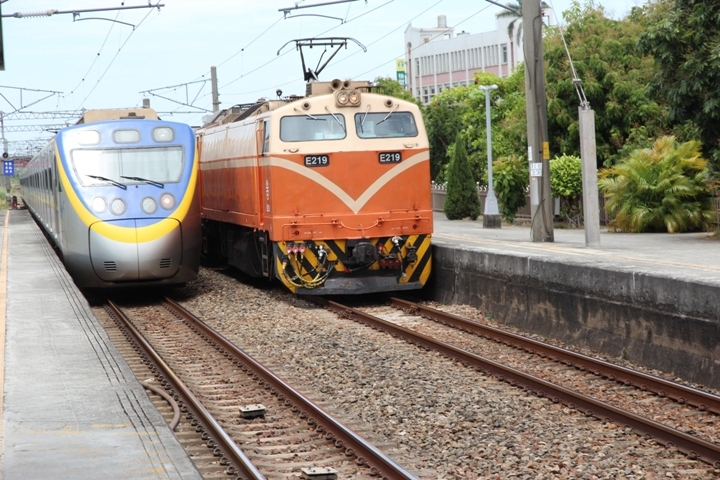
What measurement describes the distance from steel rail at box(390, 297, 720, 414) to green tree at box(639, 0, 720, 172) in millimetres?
7961

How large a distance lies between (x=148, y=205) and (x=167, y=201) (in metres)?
0.32

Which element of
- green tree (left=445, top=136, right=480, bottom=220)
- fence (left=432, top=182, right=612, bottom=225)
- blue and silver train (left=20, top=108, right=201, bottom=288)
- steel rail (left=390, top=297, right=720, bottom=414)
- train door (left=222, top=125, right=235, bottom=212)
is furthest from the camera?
green tree (left=445, top=136, right=480, bottom=220)

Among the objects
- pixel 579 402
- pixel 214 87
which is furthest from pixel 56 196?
pixel 214 87

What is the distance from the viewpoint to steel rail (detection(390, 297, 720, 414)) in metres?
8.72

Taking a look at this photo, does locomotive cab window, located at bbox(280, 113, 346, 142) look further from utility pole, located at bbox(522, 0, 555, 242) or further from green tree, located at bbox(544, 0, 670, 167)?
green tree, located at bbox(544, 0, 670, 167)

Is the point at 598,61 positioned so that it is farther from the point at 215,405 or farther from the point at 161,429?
the point at 161,429

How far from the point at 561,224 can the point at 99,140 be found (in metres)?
14.9

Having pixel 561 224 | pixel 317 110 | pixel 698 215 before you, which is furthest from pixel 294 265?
pixel 561 224

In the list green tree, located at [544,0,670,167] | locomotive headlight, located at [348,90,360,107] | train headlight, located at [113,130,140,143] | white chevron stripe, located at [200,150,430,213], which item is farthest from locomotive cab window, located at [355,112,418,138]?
green tree, located at [544,0,670,167]

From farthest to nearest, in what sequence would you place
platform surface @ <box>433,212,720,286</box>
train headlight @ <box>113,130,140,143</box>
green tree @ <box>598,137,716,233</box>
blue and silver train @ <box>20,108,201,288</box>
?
1. green tree @ <box>598,137,716,233</box>
2. train headlight @ <box>113,130,140,143</box>
3. blue and silver train @ <box>20,108,201,288</box>
4. platform surface @ <box>433,212,720,286</box>

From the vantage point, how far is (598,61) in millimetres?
28875

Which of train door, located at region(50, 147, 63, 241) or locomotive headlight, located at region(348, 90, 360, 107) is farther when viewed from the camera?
train door, located at region(50, 147, 63, 241)

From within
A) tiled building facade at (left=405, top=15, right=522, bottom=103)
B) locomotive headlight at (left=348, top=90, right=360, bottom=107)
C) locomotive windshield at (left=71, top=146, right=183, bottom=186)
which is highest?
tiled building facade at (left=405, top=15, right=522, bottom=103)

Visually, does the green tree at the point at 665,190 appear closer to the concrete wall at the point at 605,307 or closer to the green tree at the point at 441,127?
the concrete wall at the point at 605,307
